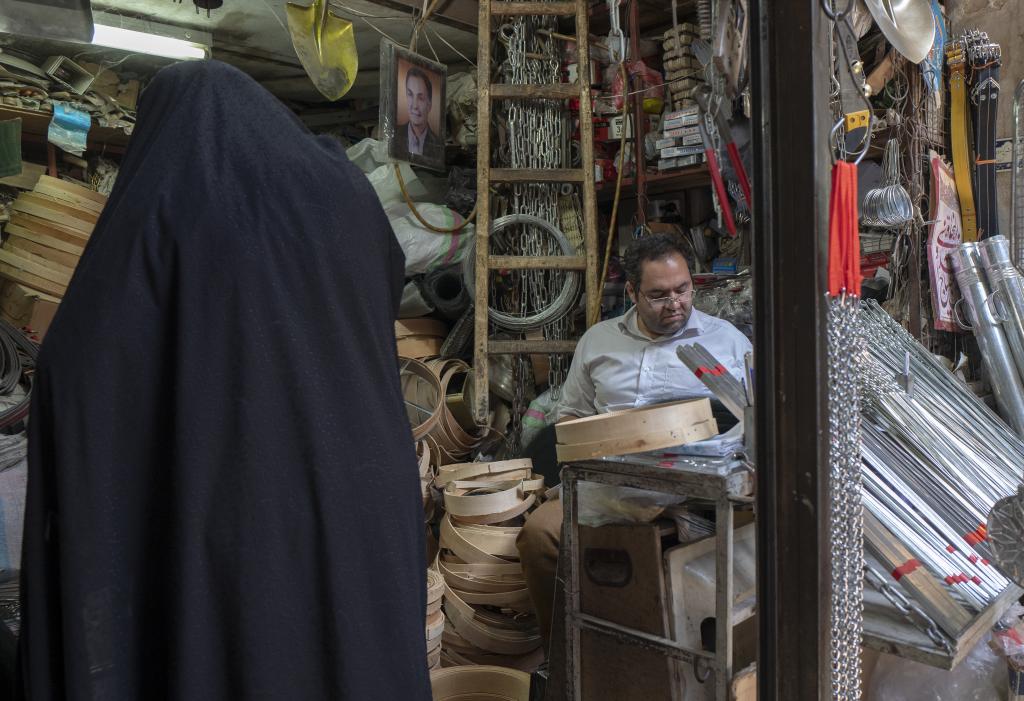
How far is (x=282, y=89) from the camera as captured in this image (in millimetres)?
6883

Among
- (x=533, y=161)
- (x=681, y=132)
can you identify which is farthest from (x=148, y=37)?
(x=681, y=132)

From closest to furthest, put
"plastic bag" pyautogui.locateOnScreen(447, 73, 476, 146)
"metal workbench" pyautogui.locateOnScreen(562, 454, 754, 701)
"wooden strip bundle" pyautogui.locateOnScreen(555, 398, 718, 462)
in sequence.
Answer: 1. "metal workbench" pyautogui.locateOnScreen(562, 454, 754, 701)
2. "wooden strip bundle" pyautogui.locateOnScreen(555, 398, 718, 462)
3. "plastic bag" pyautogui.locateOnScreen(447, 73, 476, 146)

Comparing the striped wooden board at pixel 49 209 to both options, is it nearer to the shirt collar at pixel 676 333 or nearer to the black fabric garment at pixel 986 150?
the shirt collar at pixel 676 333

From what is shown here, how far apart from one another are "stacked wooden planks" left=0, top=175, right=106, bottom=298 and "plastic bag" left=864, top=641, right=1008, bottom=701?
15.0 ft

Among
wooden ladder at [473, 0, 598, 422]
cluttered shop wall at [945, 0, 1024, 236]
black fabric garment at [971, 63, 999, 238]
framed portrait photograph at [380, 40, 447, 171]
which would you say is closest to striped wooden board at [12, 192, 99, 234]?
framed portrait photograph at [380, 40, 447, 171]

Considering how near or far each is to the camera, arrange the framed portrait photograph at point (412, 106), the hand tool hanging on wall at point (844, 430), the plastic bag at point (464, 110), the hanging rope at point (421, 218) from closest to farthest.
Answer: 1. the hand tool hanging on wall at point (844, 430)
2. the framed portrait photograph at point (412, 106)
3. the hanging rope at point (421, 218)
4. the plastic bag at point (464, 110)

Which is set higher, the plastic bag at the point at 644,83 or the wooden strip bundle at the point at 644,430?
the plastic bag at the point at 644,83

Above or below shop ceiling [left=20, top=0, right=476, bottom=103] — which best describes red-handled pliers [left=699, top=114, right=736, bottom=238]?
below

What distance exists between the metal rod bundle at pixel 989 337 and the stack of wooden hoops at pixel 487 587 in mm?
2031

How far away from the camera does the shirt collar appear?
3.34 m

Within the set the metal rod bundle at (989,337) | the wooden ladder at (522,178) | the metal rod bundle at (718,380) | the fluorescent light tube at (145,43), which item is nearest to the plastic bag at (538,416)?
the wooden ladder at (522,178)

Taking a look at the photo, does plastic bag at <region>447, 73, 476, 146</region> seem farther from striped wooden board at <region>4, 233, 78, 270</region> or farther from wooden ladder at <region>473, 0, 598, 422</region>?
striped wooden board at <region>4, 233, 78, 270</region>

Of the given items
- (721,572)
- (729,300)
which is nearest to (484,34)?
(729,300)

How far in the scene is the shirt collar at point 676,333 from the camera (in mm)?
3342
